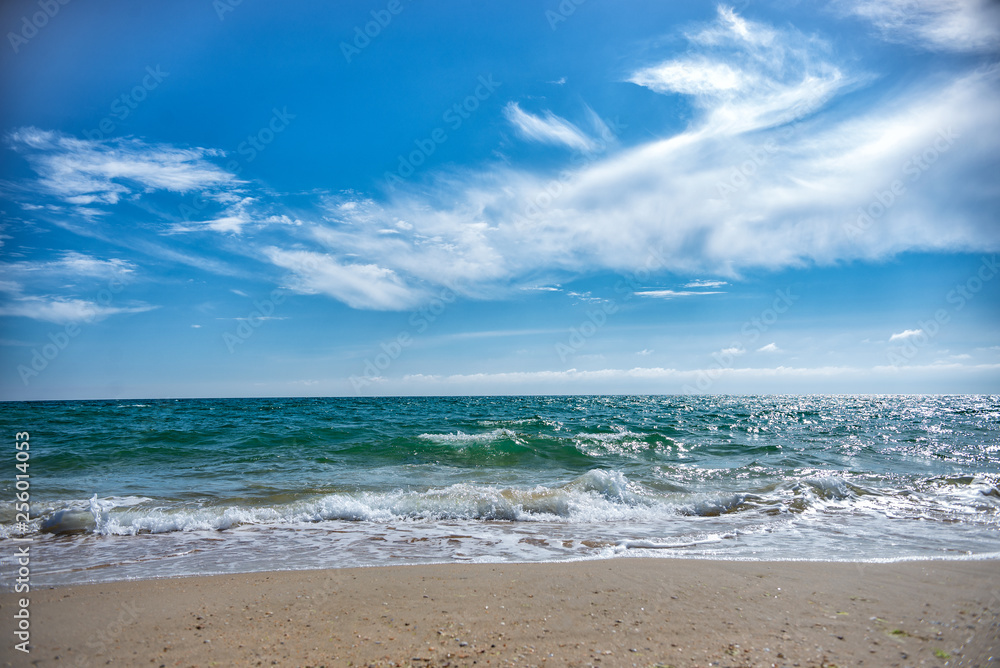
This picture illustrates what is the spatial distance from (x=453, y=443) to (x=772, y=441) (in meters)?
13.8

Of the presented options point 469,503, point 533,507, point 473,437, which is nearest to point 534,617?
point 469,503

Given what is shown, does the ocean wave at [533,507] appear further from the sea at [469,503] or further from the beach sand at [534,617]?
the beach sand at [534,617]

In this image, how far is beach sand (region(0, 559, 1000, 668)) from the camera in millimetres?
3473

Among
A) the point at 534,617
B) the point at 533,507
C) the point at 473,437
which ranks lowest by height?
the point at 473,437

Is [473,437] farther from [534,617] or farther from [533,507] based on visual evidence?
[534,617]

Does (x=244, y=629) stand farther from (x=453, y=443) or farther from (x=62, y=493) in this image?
(x=453, y=443)

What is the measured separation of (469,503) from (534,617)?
5.49 meters

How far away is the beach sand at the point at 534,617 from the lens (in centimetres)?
347

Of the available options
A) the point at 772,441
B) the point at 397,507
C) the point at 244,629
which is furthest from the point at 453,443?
the point at 244,629

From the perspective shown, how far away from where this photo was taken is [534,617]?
13.5ft

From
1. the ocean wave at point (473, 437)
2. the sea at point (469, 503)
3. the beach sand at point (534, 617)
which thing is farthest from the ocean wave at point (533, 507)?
the ocean wave at point (473, 437)

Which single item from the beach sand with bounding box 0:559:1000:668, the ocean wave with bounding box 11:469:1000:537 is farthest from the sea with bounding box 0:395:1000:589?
the beach sand with bounding box 0:559:1000:668

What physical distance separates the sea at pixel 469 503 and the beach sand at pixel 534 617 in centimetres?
79

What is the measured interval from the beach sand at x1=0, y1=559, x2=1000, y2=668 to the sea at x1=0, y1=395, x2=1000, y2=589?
789mm
